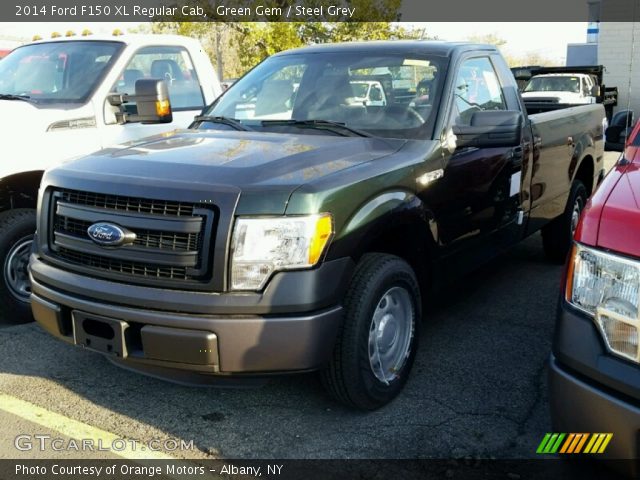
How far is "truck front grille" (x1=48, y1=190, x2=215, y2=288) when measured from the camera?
301 centimetres

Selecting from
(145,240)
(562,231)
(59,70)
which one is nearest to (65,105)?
(59,70)

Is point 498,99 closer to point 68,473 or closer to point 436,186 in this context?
point 436,186

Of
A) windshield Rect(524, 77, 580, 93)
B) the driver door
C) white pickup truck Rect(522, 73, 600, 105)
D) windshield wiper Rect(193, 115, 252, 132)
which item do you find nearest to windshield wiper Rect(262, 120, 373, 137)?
windshield wiper Rect(193, 115, 252, 132)

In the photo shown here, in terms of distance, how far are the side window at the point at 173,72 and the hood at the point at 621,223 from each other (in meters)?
4.24

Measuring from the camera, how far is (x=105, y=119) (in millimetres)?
5230

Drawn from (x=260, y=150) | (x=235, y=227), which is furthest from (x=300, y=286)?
(x=260, y=150)

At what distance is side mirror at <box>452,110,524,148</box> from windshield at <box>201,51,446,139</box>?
0.23 metres

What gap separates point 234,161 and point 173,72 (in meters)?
3.15

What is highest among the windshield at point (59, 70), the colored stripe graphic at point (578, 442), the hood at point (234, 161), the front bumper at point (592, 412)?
the windshield at point (59, 70)

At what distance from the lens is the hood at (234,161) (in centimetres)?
307

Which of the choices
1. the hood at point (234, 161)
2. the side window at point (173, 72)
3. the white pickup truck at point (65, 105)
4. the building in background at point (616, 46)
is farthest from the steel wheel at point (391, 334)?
the building in background at point (616, 46)

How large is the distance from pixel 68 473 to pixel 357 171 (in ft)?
6.36

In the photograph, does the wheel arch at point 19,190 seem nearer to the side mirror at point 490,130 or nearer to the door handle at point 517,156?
the side mirror at point 490,130

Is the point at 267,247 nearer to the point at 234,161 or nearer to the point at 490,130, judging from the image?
the point at 234,161
